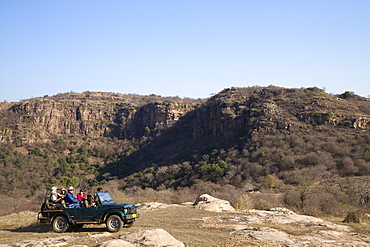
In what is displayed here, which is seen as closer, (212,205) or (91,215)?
(91,215)

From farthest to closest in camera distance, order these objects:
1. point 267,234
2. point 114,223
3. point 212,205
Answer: point 212,205 < point 114,223 < point 267,234

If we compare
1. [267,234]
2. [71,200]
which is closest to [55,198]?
[71,200]

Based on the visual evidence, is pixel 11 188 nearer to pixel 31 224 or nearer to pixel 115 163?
pixel 115 163

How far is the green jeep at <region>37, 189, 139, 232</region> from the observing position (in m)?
11.1

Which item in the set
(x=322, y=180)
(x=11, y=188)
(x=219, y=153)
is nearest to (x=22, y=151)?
(x=11, y=188)

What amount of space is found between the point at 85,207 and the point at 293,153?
37.4 m

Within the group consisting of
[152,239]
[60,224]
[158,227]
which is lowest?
[158,227]

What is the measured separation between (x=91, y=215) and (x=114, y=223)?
2.89ft

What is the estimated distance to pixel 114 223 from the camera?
439 inches

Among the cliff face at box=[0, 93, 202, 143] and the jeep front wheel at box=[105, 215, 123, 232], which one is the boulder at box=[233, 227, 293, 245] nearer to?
the jeep front wheel at box=[105, 215, 123, 232]

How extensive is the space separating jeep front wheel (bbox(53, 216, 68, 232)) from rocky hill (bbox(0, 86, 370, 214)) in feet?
59.6

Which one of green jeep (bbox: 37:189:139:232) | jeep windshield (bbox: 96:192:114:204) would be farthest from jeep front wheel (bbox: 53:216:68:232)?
jeep windshield (bbox: 96:192:114:204)

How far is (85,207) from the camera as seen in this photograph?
1152 cm

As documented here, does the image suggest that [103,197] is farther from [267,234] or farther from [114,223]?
[267,234]
